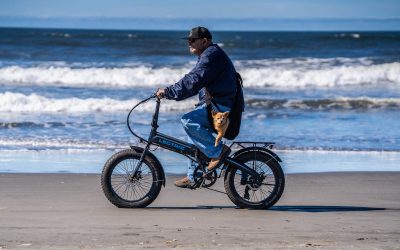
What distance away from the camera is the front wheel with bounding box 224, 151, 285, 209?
7941mm

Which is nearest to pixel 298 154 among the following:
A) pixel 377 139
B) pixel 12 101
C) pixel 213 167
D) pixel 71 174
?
pixel 377 139

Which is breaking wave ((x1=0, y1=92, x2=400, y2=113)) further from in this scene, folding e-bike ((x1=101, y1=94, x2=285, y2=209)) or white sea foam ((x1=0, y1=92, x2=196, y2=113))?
folding e-bike ((x1=101, y1=94, x2=285, y2=209))

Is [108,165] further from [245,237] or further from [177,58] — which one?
[177,58]

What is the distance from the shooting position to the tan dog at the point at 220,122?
7.73 meters

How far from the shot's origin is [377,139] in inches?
541

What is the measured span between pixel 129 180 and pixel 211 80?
113 centimetres

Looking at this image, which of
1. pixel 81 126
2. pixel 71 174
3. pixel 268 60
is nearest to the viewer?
pixel 71 174

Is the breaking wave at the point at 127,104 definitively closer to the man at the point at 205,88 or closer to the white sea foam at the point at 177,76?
the white sea foam at the point at 177,76

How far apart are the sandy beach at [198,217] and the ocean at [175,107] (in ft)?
4.23

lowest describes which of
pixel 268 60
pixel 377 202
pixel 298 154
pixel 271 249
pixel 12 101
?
pixel 271 249

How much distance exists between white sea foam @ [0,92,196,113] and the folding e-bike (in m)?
10.2

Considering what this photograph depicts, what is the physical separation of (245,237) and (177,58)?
30688mm

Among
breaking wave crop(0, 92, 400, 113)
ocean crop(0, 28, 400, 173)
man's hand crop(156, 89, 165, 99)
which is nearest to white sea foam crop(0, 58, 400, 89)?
ocean crop(0, 28, 400, 173)

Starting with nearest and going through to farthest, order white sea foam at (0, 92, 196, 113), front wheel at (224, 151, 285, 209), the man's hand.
Result: the man's hand → front wheel at (224, 151, 285, 209) → white sea foam at (0, 92, 196, 113)
